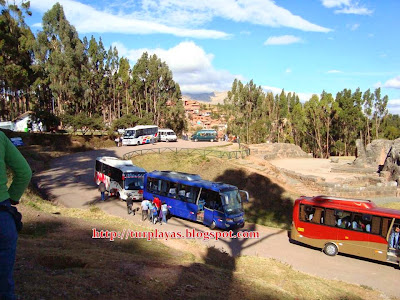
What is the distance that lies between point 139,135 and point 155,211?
1192 inches

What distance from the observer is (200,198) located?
18.0m

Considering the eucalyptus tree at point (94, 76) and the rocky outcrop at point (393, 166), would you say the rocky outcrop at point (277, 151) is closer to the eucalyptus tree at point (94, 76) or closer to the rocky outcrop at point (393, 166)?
the rocky outcrop at point (393, 166)

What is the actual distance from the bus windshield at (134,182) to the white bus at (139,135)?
24114mm

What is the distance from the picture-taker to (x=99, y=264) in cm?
763

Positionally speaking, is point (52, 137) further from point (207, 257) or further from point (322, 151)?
point (322, 151)

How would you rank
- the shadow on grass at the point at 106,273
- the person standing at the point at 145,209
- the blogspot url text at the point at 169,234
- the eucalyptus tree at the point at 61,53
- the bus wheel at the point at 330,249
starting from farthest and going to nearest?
the eucalyptus tree at the point at 61,53 < the person standing at the point at 145,209 < the bus wheel at the point at 330,249 < the blogspot url text at the point at 169,234 < the shadow on grass at the point at 106,273

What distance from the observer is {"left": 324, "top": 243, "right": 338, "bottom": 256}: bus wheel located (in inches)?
595

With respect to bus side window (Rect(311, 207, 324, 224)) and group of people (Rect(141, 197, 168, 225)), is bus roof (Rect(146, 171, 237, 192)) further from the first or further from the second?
bus side window (Rect(311, 207, 324, 224))

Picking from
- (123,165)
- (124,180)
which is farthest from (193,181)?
(123,165)

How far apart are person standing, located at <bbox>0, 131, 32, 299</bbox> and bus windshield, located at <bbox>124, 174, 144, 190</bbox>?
18.6 m

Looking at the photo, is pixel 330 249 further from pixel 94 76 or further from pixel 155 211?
pixel 94 76

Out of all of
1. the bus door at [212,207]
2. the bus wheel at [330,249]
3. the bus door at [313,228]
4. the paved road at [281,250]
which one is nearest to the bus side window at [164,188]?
the paved road at [281,250]

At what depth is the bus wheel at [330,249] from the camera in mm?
15102

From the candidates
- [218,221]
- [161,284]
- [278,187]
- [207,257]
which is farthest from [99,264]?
[278,187]
